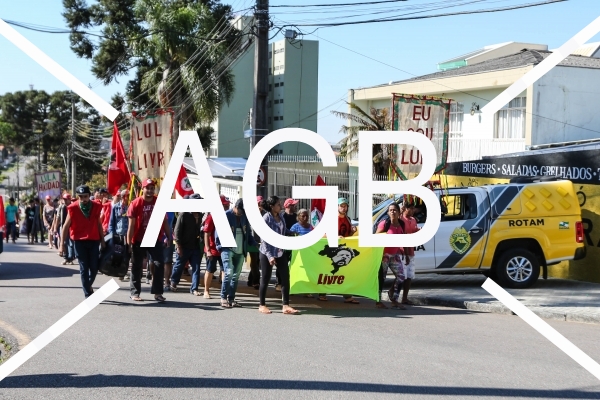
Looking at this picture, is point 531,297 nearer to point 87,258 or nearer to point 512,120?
point 87,258

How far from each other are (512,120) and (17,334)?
19734 mm

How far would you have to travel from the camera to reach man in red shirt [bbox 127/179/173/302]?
38.1 ft

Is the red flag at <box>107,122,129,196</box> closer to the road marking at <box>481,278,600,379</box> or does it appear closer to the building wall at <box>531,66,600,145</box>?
the road marking at <box>481,278,600,379</box>

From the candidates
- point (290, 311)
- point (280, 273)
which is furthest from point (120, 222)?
point (290, 311)

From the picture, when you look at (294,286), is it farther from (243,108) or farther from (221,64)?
(243,108)

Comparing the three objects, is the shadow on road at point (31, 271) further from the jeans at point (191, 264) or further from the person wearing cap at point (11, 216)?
the person wearing cap at point (11, 216)

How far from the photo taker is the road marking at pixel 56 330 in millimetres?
7391

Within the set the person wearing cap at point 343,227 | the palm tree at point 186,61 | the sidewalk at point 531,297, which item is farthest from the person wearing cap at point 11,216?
the person wearing cap at point 343,227

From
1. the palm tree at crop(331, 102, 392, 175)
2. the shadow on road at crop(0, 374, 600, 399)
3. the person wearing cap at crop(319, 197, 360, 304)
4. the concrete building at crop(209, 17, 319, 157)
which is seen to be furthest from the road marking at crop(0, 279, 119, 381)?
the concrete building at crop(209, 17, 319, 157)

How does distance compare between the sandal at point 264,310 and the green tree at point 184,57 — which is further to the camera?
the green tree at point 184,57

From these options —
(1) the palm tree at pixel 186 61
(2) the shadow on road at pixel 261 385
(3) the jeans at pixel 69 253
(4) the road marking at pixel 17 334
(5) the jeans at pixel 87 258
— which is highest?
(1) the palm tree at pixel 186 61

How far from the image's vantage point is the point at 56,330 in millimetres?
9156

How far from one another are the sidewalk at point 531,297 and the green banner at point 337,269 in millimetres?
1416

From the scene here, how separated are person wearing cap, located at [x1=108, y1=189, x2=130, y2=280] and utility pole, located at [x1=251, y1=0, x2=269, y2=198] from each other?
3336 millimetres
